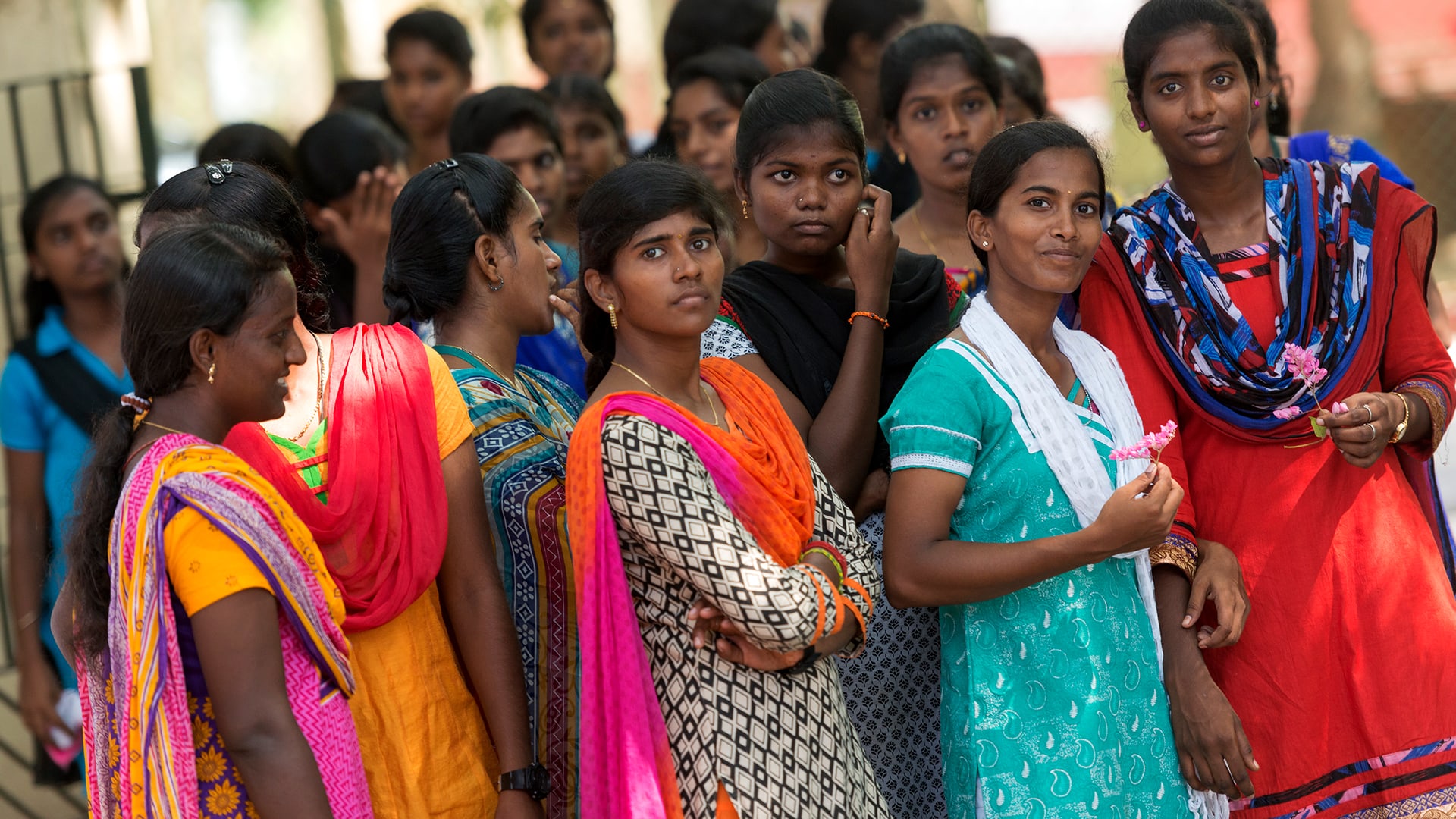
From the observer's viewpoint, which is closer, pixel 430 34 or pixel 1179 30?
pixel 1179 30

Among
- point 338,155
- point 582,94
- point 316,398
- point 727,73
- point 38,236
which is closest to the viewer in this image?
point 316,398

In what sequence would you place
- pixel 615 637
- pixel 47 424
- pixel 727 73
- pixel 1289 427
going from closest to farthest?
pixel 615 637
pixel 1289 427
pixel 47 424
pixel 727 73

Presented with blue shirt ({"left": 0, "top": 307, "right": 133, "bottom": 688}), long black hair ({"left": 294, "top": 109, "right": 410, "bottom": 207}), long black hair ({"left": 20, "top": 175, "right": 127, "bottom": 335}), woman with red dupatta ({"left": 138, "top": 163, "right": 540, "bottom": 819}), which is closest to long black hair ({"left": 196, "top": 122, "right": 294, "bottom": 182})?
long black hair ({"left": 294, "top": 109, "right": 410, "bottom": 207})

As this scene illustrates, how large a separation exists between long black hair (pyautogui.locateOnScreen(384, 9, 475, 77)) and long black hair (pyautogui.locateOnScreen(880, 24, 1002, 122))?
8.27ft

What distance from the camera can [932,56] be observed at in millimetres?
4352

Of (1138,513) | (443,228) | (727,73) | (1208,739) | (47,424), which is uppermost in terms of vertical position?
(727,73)

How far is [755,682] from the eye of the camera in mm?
2730

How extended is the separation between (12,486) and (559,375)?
7.01 ft

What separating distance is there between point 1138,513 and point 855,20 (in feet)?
12.6

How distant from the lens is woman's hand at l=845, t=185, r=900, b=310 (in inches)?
135

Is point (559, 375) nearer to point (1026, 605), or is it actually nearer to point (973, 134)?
point (973, 134)

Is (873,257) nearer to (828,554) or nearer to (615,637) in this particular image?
(828,554)

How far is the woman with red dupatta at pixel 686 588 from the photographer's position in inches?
104

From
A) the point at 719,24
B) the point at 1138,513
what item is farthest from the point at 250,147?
the point at 1138,513
